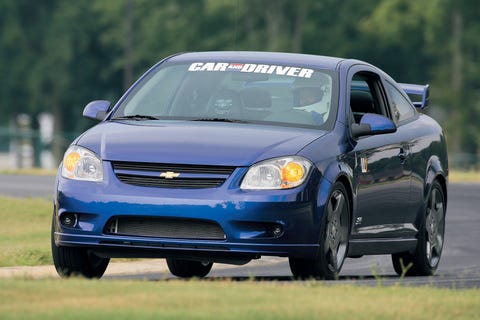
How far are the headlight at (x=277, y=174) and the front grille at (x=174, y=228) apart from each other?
360 mm

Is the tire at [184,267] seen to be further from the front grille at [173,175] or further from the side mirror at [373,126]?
the front grille at [173,175]

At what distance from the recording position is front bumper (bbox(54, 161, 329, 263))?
1044 centimetres

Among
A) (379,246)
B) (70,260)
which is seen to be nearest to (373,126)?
(379,246)

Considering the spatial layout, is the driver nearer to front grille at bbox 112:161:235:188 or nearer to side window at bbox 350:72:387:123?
side window at bbox 350:72:387:123

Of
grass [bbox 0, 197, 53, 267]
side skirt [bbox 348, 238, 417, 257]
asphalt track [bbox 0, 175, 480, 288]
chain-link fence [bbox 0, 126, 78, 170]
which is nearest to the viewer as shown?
side skirt [bbox 348, 238, 417, 257]

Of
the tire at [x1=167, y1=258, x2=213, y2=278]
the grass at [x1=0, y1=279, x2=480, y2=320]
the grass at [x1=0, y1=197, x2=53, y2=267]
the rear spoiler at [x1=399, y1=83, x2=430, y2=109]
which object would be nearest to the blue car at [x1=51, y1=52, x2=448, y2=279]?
the grass at [x1=0, y1=279, x2=480, y2=320]

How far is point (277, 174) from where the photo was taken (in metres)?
10.6

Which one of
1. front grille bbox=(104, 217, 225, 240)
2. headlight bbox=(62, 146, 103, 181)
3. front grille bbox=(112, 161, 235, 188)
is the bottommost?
front grille bbox=(104, 217, 225, 240)

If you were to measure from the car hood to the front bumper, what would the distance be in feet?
0.53

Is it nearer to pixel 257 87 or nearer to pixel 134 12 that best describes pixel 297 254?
pixel 257 87

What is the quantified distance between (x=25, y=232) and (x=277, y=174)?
6.66 metres

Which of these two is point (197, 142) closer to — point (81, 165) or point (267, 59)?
point (81, 165)

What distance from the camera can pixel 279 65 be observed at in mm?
12266

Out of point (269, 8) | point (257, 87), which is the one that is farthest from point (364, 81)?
point (269, 8)
